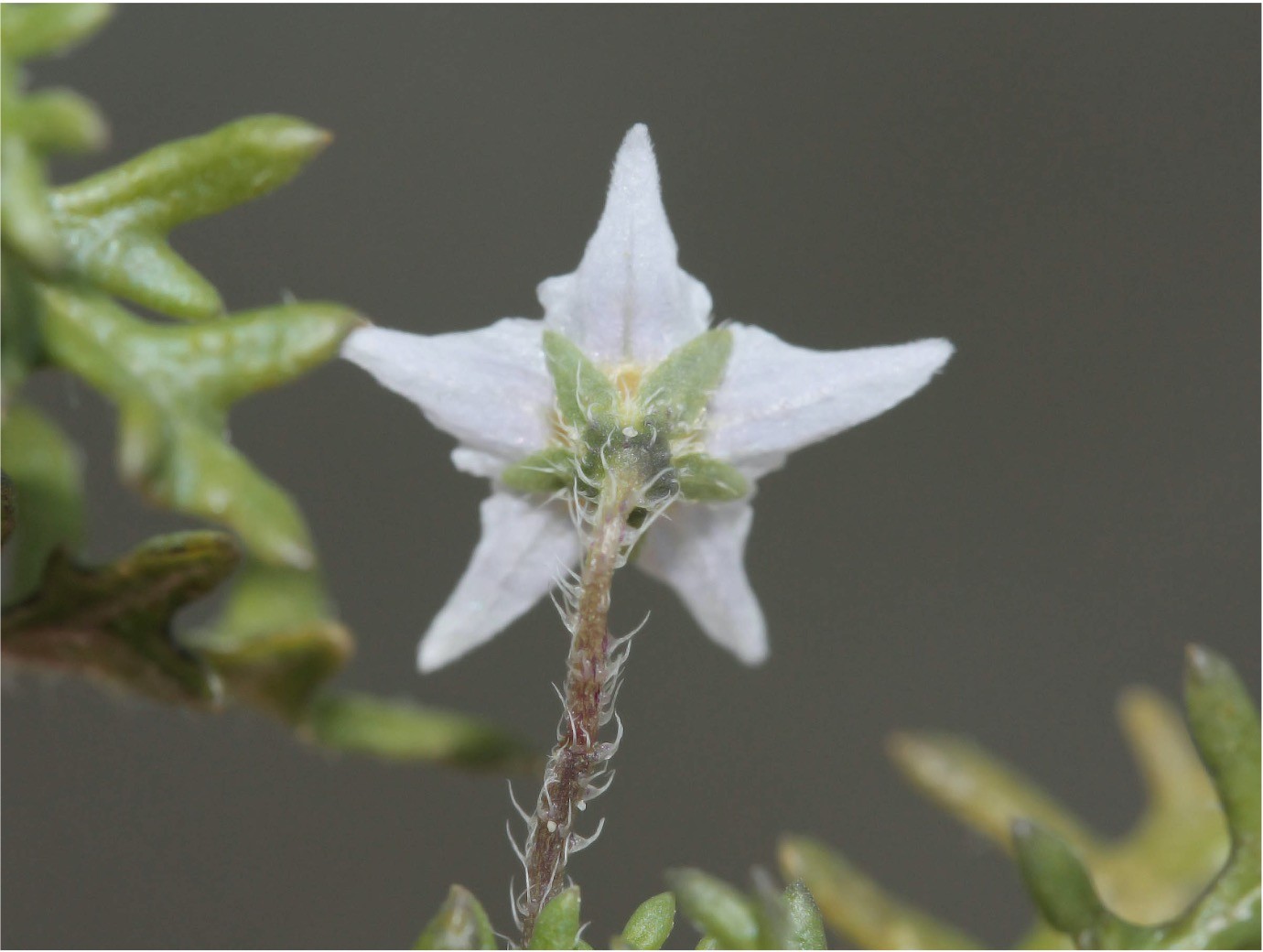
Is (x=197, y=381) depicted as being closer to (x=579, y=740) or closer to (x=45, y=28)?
(x=45, y=28)

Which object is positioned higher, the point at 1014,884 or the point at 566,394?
the point at 566,394

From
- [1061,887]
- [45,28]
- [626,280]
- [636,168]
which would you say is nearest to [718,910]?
[1061,887]

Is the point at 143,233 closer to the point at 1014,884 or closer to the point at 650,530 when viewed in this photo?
the point at 650,530

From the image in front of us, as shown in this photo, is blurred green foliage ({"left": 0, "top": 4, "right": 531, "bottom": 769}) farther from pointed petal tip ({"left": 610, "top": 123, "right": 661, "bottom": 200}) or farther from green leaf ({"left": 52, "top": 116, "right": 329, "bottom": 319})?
pointed petal tip ({"left": 610, "top": 123, "right": 661, "bottom": 200})

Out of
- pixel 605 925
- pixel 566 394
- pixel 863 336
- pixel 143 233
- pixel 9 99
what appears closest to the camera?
pixel 9 99

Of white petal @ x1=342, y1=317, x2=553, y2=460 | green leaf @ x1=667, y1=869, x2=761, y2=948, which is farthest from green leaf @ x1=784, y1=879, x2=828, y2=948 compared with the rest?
white petal @ x1=342, y1=317, x2=553, y2=460

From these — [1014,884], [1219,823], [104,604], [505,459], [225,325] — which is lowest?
[1014,884]

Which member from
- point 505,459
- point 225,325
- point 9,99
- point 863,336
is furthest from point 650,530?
point 863,336
